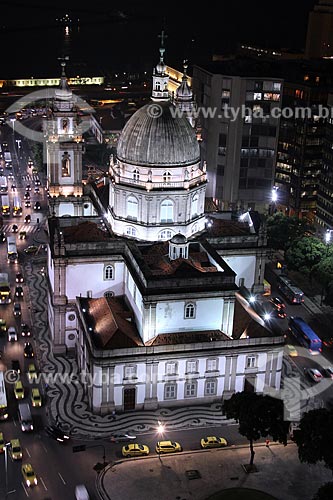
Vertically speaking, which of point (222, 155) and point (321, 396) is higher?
point (222, 155)

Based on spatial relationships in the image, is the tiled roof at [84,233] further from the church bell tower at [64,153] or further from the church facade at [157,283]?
the church bell tower at [64,153]

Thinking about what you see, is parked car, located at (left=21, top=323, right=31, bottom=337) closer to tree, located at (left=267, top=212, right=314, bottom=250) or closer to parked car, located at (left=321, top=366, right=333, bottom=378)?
parked car, located at (left=321, top=366, right=333, bottom=378)

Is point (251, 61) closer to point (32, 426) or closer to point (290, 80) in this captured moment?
point (290, 80)

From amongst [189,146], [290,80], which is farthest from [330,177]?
[189,146]

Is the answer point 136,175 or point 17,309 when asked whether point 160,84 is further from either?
point 17,309

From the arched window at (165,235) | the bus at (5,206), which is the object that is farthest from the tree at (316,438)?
the bus at (5,206)

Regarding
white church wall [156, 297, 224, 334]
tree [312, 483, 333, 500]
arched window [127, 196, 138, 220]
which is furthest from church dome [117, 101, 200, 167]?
tree [312, 483, 333, 500]
